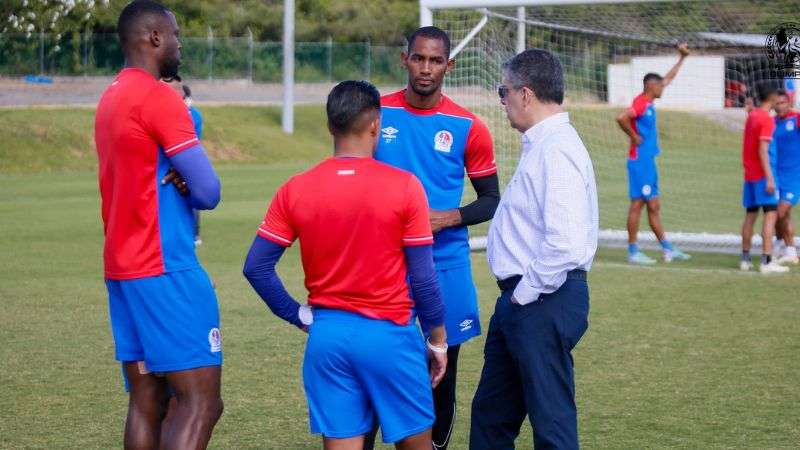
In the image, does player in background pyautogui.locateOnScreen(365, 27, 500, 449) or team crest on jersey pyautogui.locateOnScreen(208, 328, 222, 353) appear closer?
team crest on jersey pyautogui.locateOnScreen(208, 328, 222, 353)

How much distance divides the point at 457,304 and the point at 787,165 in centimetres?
909

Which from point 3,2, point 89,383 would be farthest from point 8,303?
point 3,2

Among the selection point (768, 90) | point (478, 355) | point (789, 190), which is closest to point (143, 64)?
point (478, 355)

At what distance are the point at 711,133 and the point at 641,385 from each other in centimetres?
2853

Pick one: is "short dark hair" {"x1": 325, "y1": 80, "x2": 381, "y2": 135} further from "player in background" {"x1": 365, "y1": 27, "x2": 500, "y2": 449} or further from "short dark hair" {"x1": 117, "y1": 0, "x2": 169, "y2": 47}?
"player in background" {"x1": 365, "y1": 27, "x2": 500, "y2": 449}

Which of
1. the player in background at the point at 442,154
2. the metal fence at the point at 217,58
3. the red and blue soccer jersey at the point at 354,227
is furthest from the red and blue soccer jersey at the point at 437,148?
the metal fence at the point at 217,58

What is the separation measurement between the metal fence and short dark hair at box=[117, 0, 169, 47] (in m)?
34.5

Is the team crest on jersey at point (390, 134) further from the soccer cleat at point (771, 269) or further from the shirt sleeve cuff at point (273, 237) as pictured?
the soccer cleat at point (771, 269)

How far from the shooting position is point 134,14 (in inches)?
194

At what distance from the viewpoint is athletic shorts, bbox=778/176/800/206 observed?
1383cm

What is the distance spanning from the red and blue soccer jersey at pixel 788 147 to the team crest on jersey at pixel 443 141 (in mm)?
9038

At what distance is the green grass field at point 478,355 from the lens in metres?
6.87

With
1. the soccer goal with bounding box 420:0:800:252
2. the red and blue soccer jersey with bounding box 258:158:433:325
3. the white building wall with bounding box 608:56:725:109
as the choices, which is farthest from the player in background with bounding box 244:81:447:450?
the white building wall with bounding box 608:56:725:109

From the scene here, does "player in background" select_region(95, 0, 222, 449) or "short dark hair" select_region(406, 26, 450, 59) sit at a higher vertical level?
"short dark hair" select_region(406, 26, 450, 59)
